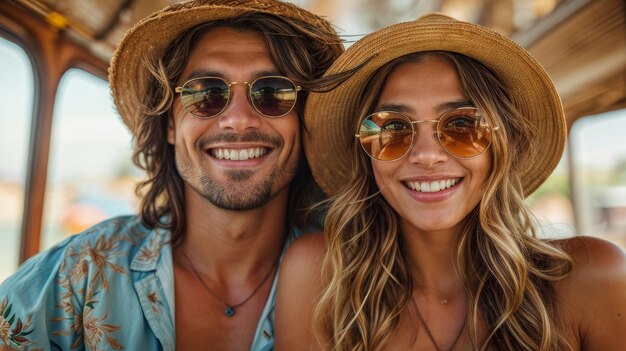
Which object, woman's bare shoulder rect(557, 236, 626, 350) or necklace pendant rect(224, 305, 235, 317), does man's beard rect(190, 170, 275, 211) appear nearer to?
necklace pendant rect(224, 305, 235, 317)

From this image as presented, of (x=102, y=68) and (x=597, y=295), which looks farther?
(x=102, y=68)

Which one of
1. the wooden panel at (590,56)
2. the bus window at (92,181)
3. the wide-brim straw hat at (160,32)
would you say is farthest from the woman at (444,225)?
the bus window at (92,181)

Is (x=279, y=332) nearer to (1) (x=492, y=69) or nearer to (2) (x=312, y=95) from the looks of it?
(2) (x=312, y=95)

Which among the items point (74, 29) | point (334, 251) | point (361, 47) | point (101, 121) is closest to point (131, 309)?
point (334, 251)

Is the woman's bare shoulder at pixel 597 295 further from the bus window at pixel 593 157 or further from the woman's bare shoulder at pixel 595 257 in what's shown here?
the bus window at pixel 593 157

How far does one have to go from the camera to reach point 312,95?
2352mm

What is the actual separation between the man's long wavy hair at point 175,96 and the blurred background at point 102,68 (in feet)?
0.60

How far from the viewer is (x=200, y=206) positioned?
103 inches

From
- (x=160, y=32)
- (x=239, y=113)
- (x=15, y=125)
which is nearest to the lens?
(x=239, y=113)

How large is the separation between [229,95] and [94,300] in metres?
1.05

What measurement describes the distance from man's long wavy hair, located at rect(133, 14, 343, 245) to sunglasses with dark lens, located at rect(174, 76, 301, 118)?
3.4 inches

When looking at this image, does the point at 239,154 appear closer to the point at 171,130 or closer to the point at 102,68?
the point at 171,130

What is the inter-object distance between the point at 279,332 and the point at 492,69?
1432 mm

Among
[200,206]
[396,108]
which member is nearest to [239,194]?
[200,206]
